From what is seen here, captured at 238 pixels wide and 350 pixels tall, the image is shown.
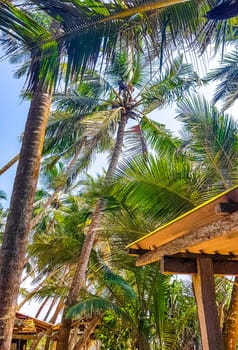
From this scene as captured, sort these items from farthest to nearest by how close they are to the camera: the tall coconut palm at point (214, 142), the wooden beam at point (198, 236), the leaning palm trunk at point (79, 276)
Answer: the leaning palm trunk at point (79, 276)
the tall coconut palm at point (214, 142)
the wooden beam at point (198, 236)

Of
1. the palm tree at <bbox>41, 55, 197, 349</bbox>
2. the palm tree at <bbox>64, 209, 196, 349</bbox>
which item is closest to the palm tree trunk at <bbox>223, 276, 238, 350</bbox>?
the palm tree at <bbox>64, 209, 196, 349</bbox>

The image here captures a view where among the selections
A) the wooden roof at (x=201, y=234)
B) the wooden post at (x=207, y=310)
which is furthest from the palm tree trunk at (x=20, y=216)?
the wooden post at (x=207, y=310)

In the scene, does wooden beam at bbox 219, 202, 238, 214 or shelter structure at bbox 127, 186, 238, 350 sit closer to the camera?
wooden beam at bbox 219, 202, 238, 214

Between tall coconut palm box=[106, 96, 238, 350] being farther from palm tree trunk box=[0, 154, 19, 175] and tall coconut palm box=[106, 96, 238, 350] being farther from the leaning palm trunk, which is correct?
palm tree trunk box=[0, 154, 19, 175]

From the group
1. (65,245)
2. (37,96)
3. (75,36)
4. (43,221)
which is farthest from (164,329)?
(43,221)

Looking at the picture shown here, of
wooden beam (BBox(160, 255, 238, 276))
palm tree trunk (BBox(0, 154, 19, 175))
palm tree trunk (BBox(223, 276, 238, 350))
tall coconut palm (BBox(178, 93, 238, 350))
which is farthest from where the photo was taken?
palm tree trunk (BBox(0, 154, 19, 175))

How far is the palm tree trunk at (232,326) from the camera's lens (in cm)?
516

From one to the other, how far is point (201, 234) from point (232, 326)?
2922 millimetres

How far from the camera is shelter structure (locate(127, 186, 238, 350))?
8.75 ft

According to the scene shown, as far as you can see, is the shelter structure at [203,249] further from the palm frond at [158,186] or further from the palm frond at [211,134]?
the palm frond at [211,134]

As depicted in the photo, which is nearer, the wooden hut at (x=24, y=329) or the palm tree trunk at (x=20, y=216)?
the palm tree trunk at (x=20, y=216)

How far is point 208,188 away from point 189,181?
0.32m

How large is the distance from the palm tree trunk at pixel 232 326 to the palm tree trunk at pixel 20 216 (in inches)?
117

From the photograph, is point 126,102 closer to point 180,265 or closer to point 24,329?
point 24,329
